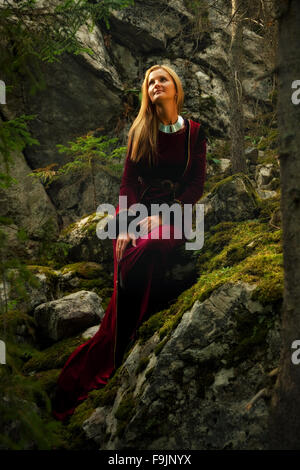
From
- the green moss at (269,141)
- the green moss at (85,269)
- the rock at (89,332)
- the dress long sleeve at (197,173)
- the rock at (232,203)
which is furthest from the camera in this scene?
the green moss at (269,141)

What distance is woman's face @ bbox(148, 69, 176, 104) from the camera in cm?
421

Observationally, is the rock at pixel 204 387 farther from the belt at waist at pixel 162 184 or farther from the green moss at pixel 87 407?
the belt at waist at pixel 162 184

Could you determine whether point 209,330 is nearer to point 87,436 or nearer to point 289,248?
point 289,248

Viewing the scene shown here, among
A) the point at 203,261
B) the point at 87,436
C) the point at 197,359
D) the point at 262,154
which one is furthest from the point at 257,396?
the point at 262,154

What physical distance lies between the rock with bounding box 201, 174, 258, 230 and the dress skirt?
1.72m

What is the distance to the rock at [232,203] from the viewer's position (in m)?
5.45

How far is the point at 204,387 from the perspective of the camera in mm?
2721

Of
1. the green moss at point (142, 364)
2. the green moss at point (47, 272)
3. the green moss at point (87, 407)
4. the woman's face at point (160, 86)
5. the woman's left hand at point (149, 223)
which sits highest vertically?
the woman's face at point (160, 86)

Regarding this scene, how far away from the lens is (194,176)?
178 inches

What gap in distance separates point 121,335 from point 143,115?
8.88ft

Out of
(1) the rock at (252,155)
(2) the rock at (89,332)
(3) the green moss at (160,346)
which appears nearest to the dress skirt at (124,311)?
(3) the green moss at (160,346)

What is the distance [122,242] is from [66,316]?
1867 millimetres

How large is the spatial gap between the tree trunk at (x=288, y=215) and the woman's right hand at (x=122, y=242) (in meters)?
1.94

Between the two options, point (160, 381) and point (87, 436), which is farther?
point (87, 436)
